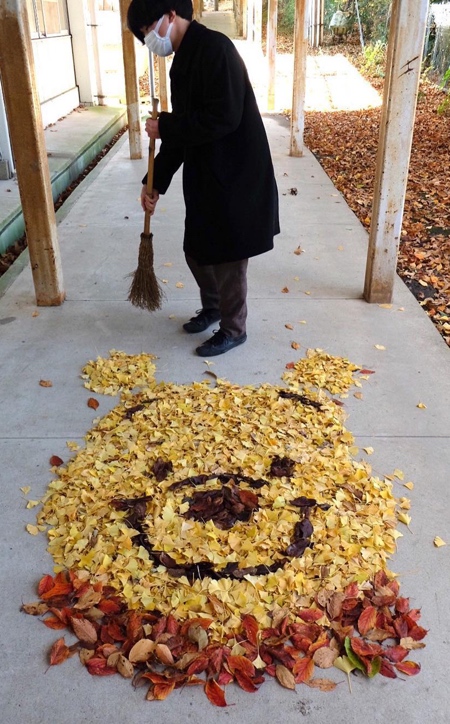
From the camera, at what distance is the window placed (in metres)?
10.5

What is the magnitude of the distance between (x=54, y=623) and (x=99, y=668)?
25cm

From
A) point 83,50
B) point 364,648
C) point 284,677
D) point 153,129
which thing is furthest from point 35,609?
point 83,50

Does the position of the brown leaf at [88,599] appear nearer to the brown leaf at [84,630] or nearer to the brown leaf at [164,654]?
the brown leaf at [84,630]

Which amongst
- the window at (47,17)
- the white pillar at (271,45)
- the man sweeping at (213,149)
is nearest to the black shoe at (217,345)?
the man sweeping at (213,149)

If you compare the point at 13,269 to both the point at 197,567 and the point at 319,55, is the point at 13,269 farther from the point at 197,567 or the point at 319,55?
the point at 319,55

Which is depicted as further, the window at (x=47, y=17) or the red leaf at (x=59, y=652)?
the window at (x=47, y=17)

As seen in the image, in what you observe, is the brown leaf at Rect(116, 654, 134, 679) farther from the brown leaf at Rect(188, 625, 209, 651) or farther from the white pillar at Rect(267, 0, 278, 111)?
the white pillar at Rect(267, 0, 278, 111)

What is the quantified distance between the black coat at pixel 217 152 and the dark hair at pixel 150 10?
104 millimetres

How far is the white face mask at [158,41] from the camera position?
3107 millimetres

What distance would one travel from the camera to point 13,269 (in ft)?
16.6

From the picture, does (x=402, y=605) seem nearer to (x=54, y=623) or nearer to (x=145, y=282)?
(x=54, y=623)

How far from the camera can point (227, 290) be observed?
3688mm

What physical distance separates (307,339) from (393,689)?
93.8 inches

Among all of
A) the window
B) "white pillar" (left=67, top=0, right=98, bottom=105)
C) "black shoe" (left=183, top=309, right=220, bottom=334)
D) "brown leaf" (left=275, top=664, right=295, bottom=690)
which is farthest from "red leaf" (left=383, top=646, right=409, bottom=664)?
"white pillar" (left=67, top=0, right=98, bottom=105)
